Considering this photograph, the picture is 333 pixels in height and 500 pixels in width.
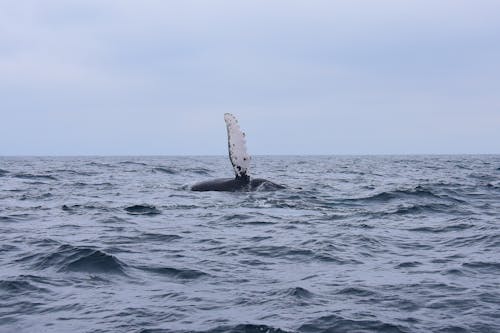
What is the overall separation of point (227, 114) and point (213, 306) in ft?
38.1

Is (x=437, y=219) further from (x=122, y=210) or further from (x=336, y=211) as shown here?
(x=122, y=210)

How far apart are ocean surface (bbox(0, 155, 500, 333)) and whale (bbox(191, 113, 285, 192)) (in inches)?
53.0

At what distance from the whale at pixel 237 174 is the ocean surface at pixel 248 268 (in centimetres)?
135

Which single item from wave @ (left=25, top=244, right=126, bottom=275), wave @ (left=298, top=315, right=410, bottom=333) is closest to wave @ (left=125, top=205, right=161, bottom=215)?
wave @ (left=25, top=244, right=126, bottom=275)

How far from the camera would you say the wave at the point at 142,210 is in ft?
55.3

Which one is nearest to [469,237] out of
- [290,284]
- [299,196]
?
[290,284]

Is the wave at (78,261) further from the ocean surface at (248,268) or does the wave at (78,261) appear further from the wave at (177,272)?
the wave at (177,272)

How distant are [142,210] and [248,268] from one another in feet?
27.2

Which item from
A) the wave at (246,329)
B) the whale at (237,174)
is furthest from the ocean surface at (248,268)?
the whale at (237,174)

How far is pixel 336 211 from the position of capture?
17406 millimetres

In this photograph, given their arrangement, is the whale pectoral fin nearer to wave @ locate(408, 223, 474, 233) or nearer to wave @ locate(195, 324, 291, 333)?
wave @ locate(408, 223, 474, 233)

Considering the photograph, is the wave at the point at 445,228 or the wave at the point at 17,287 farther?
the wave at the point at 445,228

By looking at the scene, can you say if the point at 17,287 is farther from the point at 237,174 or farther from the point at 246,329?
the point at 237,174

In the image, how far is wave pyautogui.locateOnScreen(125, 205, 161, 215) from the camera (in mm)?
16844
